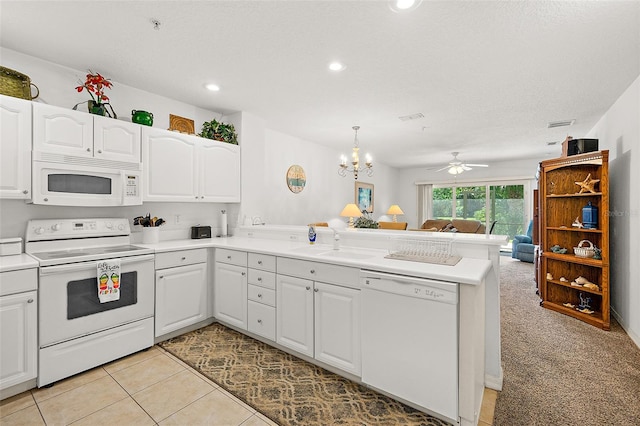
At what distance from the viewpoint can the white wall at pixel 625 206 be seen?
2.87 meters

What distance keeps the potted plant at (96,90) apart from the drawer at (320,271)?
6.91 ft

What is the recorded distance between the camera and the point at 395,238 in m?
2.48

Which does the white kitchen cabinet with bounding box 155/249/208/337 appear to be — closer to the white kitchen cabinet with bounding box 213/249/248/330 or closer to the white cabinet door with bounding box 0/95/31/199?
the white kitchen cabinet with bounding box 213/249/248/330

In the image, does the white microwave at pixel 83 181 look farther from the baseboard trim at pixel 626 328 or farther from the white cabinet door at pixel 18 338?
the baseboard trim at pixel 626 328

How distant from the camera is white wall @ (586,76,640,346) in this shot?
2871 mm

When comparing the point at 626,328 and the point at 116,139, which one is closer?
the point at 116,139

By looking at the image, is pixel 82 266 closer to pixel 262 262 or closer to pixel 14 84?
pixel 262 262

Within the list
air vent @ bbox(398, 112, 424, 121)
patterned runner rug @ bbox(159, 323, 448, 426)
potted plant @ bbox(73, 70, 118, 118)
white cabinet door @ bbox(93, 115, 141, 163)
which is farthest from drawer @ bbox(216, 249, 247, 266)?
air vent @ bbox(398, 112, 424, 121)

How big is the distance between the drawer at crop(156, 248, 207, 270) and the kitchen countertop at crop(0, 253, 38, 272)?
82 centimetres

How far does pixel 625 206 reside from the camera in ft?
10.6

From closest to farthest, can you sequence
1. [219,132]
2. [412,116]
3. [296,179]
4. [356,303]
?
[356,303], [219,132], [412,116], [296,179]

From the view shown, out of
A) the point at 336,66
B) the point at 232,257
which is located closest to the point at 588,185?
the point at 336,66

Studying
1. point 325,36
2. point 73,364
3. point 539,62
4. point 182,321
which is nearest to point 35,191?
point 73,364

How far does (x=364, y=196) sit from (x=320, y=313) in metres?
5.36
